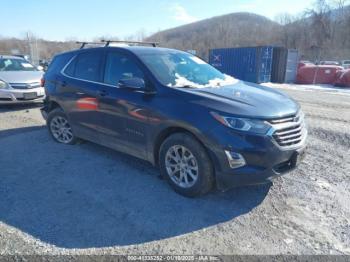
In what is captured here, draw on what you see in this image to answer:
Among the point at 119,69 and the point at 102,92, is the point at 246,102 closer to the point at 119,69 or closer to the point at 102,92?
the point at 119,69

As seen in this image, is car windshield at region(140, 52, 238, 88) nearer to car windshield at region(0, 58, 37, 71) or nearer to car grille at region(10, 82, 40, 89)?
car grille at region(10, 82, 40, 89)

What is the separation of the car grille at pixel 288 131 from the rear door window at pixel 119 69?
1.80 m

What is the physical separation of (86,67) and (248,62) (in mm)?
16239

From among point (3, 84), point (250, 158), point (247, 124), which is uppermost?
point (247, 124)

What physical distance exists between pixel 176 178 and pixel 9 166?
8.76ft

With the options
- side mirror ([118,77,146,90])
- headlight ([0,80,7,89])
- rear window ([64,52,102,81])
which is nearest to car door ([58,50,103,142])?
rear window ([64,52,102,81])

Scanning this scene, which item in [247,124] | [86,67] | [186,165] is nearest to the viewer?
[247,124]

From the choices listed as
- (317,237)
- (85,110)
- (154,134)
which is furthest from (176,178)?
(85,110)

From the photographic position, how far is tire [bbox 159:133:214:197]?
325 centimetres

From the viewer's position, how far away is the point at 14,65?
984cm

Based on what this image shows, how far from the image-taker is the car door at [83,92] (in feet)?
14.7

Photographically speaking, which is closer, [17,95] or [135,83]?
[135,83]

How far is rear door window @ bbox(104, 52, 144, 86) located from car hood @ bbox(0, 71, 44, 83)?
5517 millimetres

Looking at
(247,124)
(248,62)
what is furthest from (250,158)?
(248,62)
